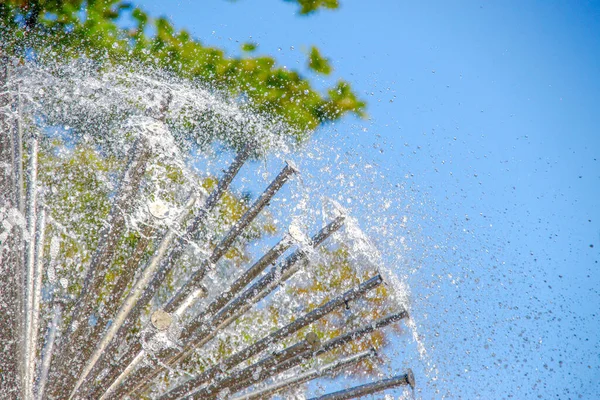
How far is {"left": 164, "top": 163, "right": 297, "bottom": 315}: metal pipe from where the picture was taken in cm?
367

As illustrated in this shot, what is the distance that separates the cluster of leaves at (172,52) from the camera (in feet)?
28.0

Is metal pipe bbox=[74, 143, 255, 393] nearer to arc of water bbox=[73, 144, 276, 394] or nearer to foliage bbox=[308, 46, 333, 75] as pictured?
arc of water bbox=[73, 144, 276, 394]

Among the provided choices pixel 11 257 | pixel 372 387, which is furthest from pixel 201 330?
pixel 11 257

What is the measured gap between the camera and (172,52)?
28.9ft

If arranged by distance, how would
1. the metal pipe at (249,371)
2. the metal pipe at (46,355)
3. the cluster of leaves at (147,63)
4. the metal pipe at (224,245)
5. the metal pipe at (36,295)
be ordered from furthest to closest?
the cluster of leaves at (147,63), the metal pipe at (224,245), the metal pipe at (249,371), the metal pipe at (36,295), the metal pipe at (46,355)

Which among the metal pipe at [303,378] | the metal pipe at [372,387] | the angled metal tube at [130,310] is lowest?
the metal pipe at [372,387]

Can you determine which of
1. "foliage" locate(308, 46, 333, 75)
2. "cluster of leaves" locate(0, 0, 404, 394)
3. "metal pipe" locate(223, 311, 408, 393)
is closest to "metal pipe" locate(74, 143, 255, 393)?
"metal pipe" locate(223, 311, 408, 393)

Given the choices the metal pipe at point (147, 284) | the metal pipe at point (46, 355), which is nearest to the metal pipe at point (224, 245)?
the metal pipe at point (147, 284)

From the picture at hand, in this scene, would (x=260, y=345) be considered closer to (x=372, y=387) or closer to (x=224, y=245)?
(x=224, y=245)

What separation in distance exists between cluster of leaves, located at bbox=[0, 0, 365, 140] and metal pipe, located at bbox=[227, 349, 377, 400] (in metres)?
5.11

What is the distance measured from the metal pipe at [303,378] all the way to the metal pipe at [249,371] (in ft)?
1.13

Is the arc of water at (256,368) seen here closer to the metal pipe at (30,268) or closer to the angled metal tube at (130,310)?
the angled metal tube at (130,310)

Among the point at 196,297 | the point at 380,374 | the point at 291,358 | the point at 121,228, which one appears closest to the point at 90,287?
the point at 121,228

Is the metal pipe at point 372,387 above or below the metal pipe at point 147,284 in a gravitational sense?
below
